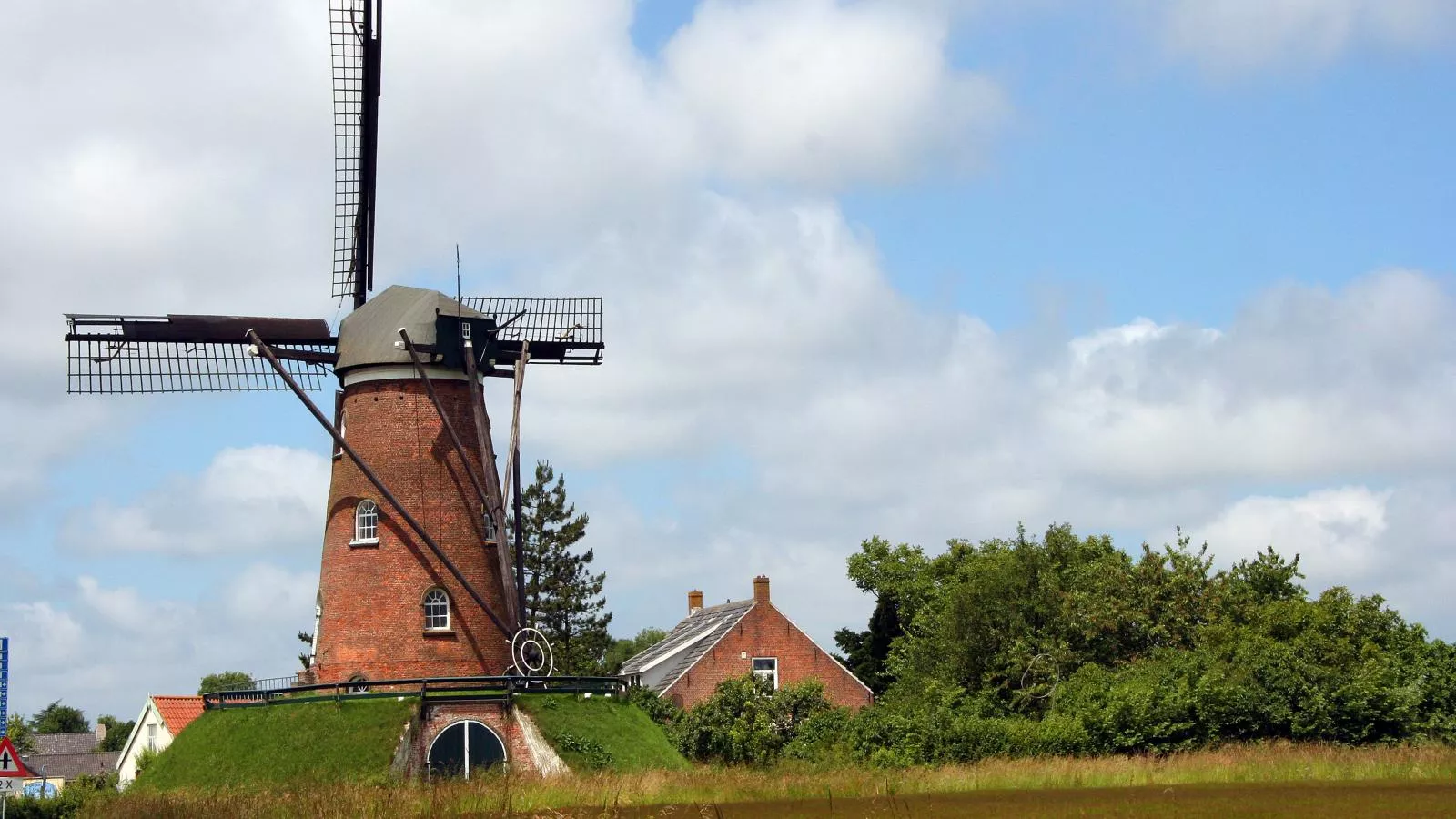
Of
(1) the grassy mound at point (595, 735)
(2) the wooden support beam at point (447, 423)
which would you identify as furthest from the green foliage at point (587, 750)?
(2) the wooden support beam at point (447, 423)

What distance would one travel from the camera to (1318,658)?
142ft

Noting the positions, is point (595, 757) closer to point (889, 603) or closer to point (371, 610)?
point (371, 610)

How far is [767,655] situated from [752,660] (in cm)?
65

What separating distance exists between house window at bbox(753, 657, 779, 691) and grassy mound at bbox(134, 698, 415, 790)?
83.4ft

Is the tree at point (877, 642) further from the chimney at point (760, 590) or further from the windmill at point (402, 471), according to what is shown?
the windmill at point (402, 471)

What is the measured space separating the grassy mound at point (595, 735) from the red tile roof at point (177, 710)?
33.9 m

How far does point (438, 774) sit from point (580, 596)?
97.3 ft

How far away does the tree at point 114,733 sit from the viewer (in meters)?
98.1

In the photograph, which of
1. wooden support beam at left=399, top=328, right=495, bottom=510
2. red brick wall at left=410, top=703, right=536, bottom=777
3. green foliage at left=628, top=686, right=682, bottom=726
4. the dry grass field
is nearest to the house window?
green foliage at left=628, top=686, right=682, bottom=726

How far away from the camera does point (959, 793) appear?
2992 cm

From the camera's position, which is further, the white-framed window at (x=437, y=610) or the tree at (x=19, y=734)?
the tree at (x=19, y=734)

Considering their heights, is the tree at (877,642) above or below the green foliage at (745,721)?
above

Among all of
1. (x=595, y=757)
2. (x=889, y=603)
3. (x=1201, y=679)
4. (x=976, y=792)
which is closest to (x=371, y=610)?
(x=595, y=757)

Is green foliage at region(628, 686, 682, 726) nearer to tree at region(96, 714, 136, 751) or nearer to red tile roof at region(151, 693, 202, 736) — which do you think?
red tile roof at region(151, 693, 202, 736)
